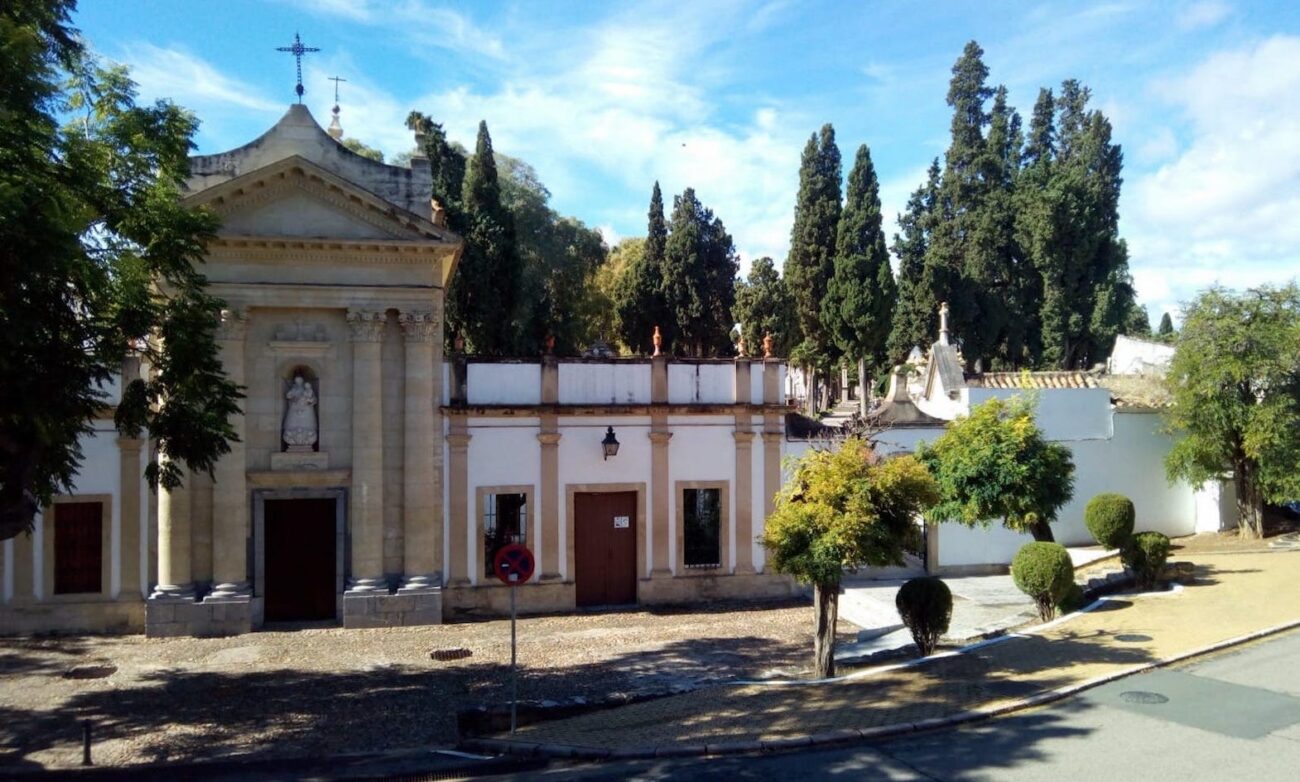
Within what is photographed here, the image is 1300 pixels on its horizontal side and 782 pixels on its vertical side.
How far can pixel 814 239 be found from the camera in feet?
135

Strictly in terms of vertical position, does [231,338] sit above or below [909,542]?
above

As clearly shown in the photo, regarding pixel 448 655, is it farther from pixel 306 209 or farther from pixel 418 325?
pixel 306 209

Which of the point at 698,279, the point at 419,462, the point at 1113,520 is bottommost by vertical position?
the point at 1113,520

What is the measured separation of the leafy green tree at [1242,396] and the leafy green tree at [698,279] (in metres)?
25.1

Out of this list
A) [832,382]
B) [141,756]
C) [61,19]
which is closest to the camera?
[141,756]

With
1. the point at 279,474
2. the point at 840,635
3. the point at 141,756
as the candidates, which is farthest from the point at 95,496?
the point at 840,635

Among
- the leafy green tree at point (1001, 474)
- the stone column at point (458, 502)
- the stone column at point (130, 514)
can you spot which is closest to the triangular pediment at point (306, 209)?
the stone column at point (458, 502)

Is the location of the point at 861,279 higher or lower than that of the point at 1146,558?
higher

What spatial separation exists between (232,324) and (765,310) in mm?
29271

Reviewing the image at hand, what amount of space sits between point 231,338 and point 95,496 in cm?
407

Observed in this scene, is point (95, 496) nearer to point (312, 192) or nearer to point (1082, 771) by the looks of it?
point (312, 192)

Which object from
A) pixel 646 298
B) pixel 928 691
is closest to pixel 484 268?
pixel 646 298

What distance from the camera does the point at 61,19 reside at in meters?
11.7

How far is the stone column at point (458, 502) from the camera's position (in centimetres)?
1809
